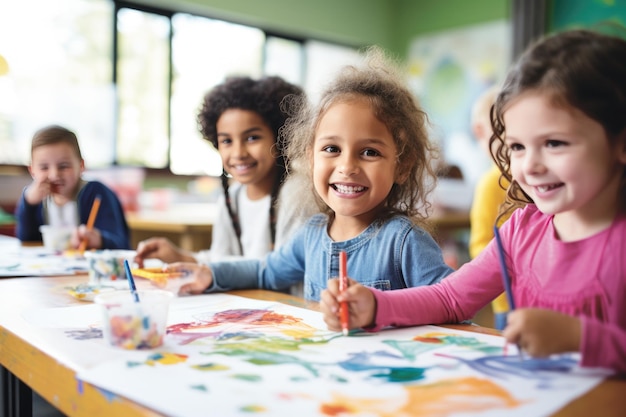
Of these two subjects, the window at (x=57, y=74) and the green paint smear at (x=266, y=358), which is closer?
the green paint smear at (x=266, y=358)

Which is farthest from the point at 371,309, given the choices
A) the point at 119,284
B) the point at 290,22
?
the point at 290,22

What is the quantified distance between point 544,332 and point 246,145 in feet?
3.67

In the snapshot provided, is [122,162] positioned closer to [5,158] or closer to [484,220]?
[5,158]

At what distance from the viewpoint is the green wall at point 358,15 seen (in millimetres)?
4781

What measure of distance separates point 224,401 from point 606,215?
1.64ft

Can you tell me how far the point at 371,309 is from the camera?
79cm

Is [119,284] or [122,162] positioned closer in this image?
[119,284]

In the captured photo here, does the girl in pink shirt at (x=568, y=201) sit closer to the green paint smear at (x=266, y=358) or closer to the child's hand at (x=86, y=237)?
the green paint smear at (x=266, y=358)

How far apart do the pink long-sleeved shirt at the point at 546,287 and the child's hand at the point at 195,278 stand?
16.7 inches

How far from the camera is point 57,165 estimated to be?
1.60 metres

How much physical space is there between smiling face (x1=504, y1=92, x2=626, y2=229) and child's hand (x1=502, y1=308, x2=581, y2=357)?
155 millimetres

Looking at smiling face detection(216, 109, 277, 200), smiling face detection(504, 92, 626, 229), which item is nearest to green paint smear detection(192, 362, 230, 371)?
smiling face detection(504, 92, 626, 229)

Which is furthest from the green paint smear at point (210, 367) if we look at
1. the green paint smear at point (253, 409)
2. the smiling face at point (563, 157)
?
the smiling face at point (563, 157)

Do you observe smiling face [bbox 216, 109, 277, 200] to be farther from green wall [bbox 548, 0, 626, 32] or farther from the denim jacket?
green wall [bbox 548, 0, 626, 32]
